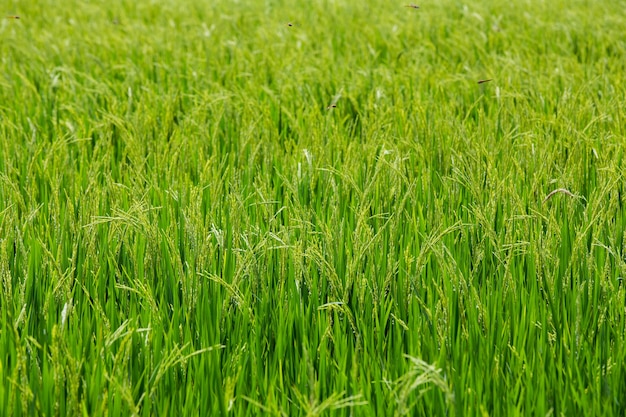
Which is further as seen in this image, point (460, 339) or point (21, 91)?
point (21, 91)

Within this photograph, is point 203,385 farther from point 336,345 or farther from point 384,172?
point 384,172

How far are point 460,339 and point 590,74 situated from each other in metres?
2.59

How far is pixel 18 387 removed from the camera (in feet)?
3.90

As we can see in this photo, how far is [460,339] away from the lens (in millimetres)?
1405

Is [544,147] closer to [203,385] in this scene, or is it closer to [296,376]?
[296,376]

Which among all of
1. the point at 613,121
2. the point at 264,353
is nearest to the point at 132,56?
the point at 613,121

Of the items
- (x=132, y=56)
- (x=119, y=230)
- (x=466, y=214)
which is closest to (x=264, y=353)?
(x=119, y=230)

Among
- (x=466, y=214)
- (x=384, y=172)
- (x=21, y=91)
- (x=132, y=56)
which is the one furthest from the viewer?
(x=132, y=56)

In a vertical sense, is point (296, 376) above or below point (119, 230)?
below

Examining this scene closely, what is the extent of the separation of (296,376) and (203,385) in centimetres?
19

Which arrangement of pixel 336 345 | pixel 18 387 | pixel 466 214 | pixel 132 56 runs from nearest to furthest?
pixel 18 387
pixel 336 345
pixel 466 214
pixel 132 56

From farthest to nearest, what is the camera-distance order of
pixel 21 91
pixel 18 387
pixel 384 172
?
pixel 21 91 < pixel 384 172 < pixel 18 387

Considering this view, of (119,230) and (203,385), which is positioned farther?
(119,230)

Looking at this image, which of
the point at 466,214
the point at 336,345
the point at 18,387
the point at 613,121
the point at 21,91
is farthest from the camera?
the point at 21,91
